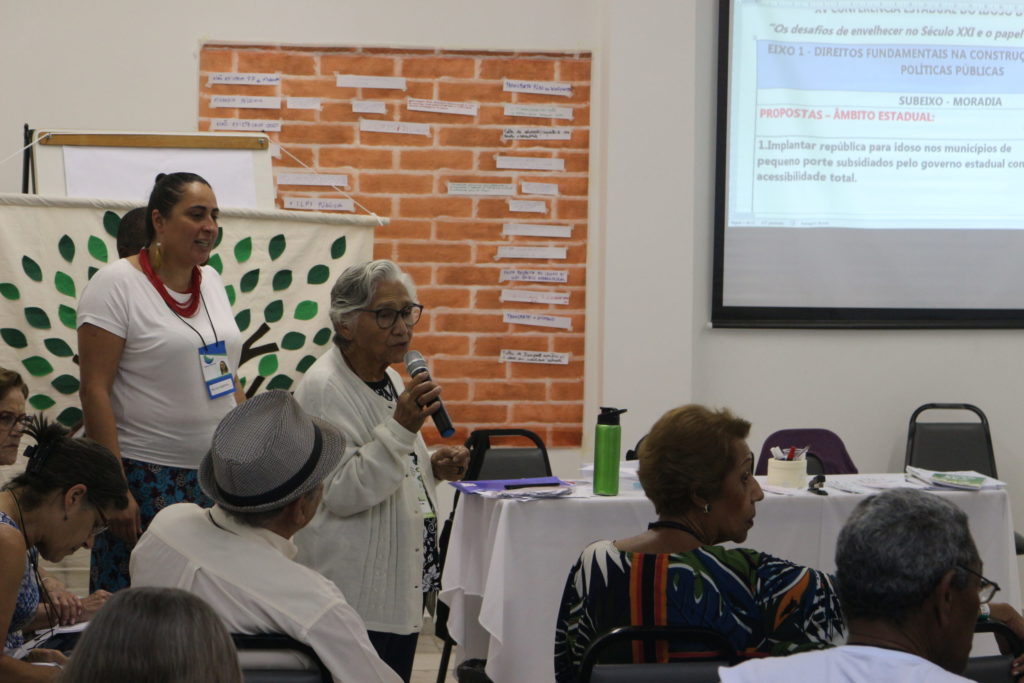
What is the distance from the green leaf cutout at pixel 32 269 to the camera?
149 inches

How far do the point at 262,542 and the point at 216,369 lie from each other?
1.24m

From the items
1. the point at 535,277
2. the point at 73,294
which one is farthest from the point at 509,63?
the point at 73,294

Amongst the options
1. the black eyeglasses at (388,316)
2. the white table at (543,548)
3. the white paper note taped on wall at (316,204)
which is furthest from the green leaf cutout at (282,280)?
the black eyeglasses at (388,316)

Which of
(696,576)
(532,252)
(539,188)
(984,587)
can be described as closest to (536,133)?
(539,188)

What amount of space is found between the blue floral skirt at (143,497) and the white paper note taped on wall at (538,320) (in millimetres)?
1936

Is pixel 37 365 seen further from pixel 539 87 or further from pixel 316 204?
pixel 539 87

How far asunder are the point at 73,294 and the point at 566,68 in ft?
6.86

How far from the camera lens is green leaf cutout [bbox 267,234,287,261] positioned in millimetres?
4016

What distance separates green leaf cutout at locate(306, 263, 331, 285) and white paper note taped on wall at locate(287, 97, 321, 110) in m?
0.74

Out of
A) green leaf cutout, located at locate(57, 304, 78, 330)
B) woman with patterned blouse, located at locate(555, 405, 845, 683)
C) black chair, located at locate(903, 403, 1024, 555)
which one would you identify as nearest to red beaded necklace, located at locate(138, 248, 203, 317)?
green leaf cutout, located at locate(57, 304, 78, 330)

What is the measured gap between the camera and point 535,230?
4.57 meters

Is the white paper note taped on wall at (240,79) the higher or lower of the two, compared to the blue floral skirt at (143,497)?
higher

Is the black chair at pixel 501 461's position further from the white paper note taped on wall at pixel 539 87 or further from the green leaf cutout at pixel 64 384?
the white paper note taped on wall at pixel 539 87

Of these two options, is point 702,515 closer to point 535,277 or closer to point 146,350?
point 146,350
